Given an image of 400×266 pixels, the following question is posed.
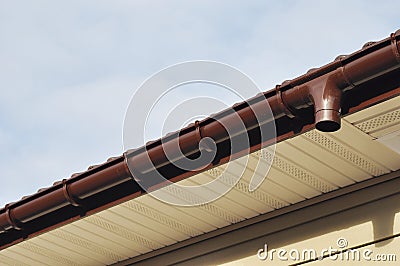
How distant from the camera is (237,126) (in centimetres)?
501

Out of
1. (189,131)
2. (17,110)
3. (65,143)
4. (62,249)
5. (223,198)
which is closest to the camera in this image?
(189,131)

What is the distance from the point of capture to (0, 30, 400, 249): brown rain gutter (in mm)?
4500

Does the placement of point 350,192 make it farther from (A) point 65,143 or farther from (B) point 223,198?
(A) point 65,143

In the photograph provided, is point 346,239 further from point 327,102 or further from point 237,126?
point 327,102

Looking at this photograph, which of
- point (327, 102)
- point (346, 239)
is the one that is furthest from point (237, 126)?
point (346, 239)

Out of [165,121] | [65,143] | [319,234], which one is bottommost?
[319,234]

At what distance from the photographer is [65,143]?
1114 cm

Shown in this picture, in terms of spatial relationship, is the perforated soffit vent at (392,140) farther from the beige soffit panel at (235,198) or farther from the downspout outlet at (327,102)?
the downspout outlet at (327,102)

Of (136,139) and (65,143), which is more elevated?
(65,143)

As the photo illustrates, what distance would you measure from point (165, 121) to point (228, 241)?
4.38 feet

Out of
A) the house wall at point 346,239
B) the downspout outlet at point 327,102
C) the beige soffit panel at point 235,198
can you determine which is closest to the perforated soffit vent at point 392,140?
the beige soffit panel at point 235,198

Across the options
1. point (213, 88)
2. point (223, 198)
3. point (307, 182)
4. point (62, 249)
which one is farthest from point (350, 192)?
point (62, 249)

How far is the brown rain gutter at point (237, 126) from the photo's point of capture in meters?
4.50

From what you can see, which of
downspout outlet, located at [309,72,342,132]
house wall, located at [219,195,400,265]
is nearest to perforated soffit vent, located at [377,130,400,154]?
house wall, located at [219,195,400,265]
